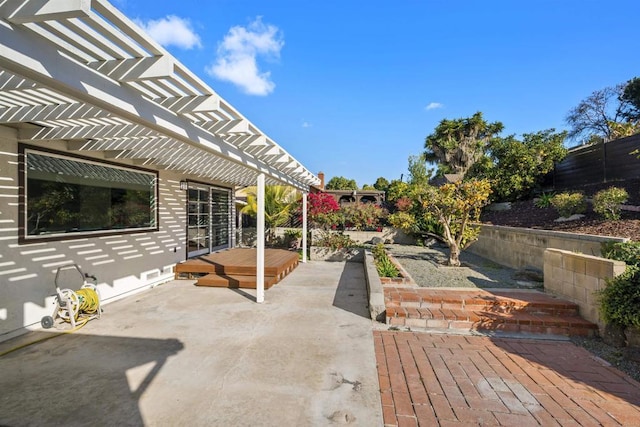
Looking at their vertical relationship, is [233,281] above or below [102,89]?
below

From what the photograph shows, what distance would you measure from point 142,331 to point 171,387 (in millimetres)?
→ 1726

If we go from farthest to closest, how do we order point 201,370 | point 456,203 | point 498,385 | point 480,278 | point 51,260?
point 456,203 < point 480,278 < point 51,260 < point 201,370 < point 498,385

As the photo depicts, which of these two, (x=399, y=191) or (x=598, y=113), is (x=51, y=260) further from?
(x=598, y=113)

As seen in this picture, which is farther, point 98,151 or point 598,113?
point 598,113

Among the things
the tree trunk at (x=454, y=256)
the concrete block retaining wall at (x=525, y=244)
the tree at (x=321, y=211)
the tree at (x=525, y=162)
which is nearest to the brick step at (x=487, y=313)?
the concrete block retaining wall at (x=525, y=244)

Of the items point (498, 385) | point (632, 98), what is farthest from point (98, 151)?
point (632, 98)

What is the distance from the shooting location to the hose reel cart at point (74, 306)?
4230mm

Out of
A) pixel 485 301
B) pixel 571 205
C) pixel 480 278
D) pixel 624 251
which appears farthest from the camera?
pixel 571 205

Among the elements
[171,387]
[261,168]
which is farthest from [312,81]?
[171,387]

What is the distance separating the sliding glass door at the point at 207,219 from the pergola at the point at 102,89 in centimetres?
325

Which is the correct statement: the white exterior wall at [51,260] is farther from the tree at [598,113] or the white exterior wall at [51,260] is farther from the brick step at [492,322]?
the tree at [598,113]

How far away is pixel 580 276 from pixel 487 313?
4.98 ft

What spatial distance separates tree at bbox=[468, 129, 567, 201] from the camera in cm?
1179

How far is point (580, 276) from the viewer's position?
4586 millimetres
